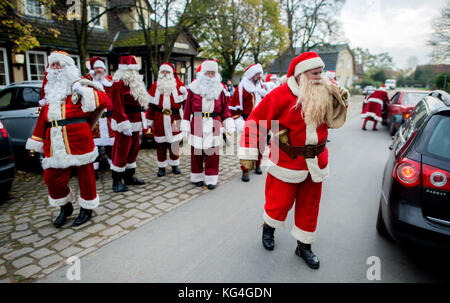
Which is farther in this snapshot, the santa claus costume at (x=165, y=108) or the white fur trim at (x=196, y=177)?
the santa claus costume at (x=165, y=108)

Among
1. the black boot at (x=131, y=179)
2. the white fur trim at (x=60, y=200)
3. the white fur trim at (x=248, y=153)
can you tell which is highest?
the white fur trim at (x=248, y=153)

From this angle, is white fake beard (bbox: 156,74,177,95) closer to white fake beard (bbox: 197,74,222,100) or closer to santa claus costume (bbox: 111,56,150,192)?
santa claus costume (bbox: 111,56,150,192)

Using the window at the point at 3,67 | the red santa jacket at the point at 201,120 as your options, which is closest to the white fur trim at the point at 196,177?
the red santa jacket at the point at 201,120

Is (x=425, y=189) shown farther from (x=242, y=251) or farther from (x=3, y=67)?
(x=3, y=67)

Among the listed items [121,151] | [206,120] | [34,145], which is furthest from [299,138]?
[121,151]

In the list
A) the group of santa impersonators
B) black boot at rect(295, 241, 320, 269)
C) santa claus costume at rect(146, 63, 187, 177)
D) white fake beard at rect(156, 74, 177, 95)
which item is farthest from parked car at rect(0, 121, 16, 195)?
black boot at rect(295, 241, 320, 269)

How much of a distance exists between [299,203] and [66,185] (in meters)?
2.98

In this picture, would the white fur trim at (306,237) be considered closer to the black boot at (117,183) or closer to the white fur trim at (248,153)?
the white fur trim at (248,153)

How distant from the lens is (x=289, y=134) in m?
2.85

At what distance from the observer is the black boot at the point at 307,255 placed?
2914 mm

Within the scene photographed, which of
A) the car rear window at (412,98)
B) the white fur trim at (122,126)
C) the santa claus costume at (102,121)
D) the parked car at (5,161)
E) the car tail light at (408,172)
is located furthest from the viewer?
the car rear window at (412,98)

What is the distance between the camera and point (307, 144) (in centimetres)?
279

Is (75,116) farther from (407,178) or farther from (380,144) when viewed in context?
(380,144)
